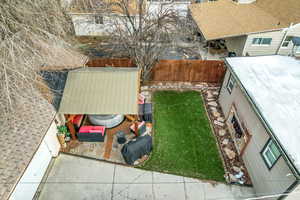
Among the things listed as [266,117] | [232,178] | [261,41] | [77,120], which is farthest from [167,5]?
[232,178]

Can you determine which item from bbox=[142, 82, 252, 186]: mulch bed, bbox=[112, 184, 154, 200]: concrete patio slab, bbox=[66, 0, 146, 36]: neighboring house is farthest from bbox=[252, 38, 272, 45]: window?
bbox=[112, 184, 154, 200]: concrete patio slab

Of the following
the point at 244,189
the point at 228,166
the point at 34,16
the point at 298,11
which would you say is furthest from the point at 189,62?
the point at 298,11

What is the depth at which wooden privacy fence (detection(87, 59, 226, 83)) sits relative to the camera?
13.7 m

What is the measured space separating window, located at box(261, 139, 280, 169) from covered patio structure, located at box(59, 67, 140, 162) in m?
5.60

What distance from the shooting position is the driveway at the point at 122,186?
7.74m

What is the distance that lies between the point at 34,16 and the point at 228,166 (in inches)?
399

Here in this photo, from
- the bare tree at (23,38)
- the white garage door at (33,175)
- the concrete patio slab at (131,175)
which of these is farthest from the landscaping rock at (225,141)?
the bare tree at (23,38)

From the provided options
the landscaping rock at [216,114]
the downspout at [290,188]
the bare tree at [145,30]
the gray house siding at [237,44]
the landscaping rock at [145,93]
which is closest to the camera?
the downspout at [290,188]

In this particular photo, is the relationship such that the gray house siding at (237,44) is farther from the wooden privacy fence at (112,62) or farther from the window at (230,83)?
the wooden privacy fence at (112,62)

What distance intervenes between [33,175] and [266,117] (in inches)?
381

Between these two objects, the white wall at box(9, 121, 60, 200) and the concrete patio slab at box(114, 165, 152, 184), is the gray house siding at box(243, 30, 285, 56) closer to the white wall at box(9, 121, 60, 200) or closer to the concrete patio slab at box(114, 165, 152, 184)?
the concrete patio slab at box(114, 165, 152, 184)

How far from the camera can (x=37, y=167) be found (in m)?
7.69

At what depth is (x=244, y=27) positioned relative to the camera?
16.3 metres

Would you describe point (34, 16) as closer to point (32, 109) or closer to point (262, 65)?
point (32, 109)
